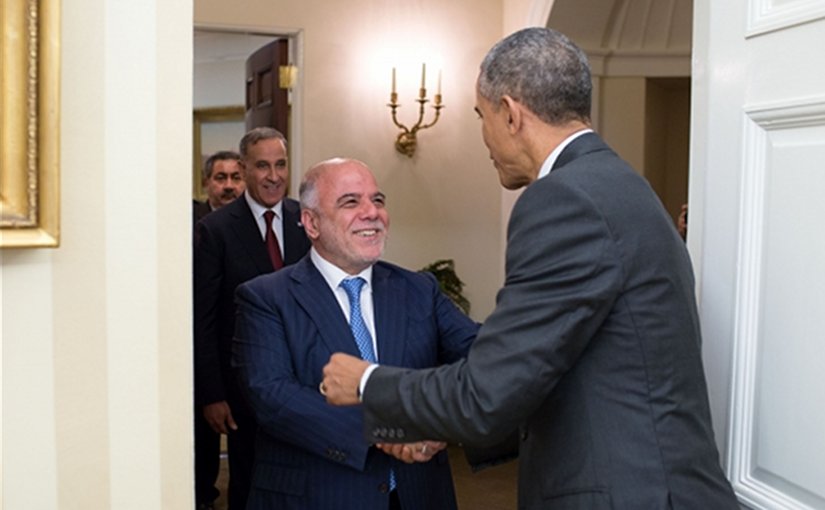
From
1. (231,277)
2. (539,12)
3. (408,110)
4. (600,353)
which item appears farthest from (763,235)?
(408,110)

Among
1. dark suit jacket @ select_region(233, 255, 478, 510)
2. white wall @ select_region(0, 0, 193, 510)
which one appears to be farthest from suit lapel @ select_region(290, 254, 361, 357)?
white wall @ select_region(0, 0, 193, 510)

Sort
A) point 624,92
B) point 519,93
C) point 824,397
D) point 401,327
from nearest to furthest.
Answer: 1. point 824,397
2. point 519,93
3. point 401,327
4. point 624,92

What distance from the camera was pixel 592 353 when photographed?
144cm

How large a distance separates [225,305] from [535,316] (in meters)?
2.25

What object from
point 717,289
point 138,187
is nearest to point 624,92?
point 717,289

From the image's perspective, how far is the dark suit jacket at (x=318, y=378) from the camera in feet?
6.56

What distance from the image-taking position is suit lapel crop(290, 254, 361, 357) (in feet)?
6.97

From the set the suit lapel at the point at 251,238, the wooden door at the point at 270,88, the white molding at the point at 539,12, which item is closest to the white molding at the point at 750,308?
the suit lapel at the point at 251,238

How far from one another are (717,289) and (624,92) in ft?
13.6

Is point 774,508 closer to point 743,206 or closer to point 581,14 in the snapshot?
point 743,206

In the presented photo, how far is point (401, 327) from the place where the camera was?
2195 millimetres

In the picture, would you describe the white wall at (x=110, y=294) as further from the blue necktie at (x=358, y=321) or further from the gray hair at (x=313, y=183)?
the gray hair at (x=313, y=183)

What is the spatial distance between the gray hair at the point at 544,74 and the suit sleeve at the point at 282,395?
80cm

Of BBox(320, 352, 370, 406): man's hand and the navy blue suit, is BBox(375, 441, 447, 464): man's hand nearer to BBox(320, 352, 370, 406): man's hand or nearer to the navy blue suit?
BBox(320, 352, 370, 406): man's hand
